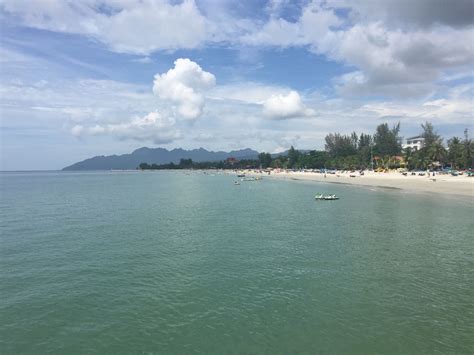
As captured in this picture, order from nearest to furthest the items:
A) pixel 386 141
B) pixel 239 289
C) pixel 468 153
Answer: pixel 239 289, pixel 468 153, pixel 386 141

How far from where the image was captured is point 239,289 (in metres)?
19.1

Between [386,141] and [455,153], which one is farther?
[386,141]

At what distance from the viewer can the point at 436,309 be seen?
16219 mm

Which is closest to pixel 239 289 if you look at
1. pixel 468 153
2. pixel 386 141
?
pixel 468 153

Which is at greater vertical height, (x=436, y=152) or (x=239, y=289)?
(x=436, y=152)

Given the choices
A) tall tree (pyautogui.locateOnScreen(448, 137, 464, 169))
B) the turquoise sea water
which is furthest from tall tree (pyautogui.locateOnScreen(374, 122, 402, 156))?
the turquoise sea water

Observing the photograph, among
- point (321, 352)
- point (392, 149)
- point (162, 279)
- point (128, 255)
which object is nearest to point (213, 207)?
point (128, 255)

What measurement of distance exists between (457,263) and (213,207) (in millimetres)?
37989

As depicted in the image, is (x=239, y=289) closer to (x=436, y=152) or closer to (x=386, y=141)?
(x=436, y=152)

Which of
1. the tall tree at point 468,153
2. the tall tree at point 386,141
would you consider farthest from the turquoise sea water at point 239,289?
the tall tree at point 386,141

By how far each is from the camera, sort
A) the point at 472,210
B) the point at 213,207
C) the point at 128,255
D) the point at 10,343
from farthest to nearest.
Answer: the point at 213,207
the point at 472,210
the point at 128,255
the point at 10,343

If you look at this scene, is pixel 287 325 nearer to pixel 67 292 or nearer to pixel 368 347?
pixel 368 347

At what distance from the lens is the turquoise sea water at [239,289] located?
14.0m

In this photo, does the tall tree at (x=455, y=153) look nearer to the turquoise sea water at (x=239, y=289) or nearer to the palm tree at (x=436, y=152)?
the palm tree at (x=436, y=152)
